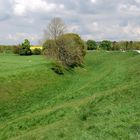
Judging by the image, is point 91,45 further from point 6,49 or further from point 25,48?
point 25,48

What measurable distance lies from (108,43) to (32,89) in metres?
126

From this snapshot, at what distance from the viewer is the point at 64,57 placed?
73500 mm

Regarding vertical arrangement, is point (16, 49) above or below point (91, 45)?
below

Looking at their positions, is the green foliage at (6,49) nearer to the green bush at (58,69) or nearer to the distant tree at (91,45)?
the distant tree at (91,45)

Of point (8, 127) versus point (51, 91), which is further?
point (51, 91)

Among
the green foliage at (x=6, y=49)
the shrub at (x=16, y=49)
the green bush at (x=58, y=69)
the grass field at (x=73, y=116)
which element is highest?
the grass field at (x=73, y=116)

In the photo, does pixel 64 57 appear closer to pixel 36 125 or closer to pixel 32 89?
pixel 32 89

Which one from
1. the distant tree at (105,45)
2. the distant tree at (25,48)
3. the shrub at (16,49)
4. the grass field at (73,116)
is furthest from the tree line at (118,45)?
the grass field at (73,116)

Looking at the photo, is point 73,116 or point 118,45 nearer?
point 73,116

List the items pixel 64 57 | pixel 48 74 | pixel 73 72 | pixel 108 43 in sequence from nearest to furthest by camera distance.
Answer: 1. pixel 48 74
2. pixel 73 72
3. pixel 64 57
4. pixel 108 43

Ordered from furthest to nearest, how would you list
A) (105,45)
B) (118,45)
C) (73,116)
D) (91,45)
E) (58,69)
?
(118,45), (105,45), (91,45), (58,69), (73,116)

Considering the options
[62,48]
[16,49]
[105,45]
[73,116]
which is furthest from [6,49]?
[73,116]

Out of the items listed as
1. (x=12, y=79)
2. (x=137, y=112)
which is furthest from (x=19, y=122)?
(x=12, y=79)

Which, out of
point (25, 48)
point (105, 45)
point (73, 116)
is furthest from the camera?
point (105, 45)
